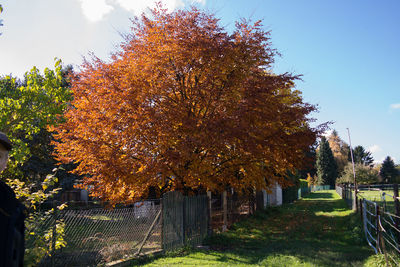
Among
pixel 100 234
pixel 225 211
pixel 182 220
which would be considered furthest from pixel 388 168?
pixel 100 234

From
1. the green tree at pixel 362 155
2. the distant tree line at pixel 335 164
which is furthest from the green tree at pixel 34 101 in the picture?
the green tree at pixel 362 155

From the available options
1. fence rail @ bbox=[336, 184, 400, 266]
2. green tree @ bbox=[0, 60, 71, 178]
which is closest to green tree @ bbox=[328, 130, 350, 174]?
fence rail @ bbox=[336, 184, 400, 266]

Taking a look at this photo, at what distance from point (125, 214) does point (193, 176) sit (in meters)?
2.62

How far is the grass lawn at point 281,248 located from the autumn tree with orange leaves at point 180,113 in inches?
81.1

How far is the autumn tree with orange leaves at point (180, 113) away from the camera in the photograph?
30.8ft

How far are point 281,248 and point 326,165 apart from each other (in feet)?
275

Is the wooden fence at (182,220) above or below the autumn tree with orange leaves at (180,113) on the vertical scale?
below

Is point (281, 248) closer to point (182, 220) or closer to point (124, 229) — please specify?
point (182, 220)

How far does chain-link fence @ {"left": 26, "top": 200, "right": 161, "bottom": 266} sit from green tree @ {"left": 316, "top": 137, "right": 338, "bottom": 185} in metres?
84.7

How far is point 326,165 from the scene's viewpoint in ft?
287

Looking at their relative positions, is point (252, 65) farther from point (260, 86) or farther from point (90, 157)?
point (90, 157)

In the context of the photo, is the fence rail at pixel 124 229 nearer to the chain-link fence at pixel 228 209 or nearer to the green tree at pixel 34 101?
the chain-link fence at pixel 228 209

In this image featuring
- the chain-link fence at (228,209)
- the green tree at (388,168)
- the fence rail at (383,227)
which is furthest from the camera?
the green tree at (388,168)

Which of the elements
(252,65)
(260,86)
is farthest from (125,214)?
(252,65)
